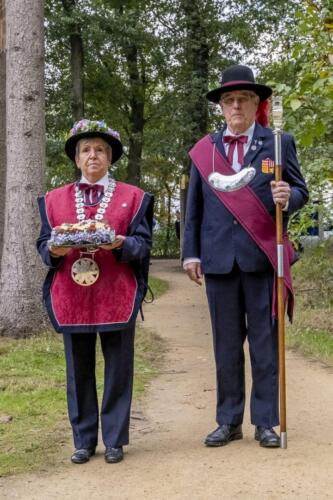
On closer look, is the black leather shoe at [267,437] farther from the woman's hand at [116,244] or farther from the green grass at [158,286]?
the green grass at [158,286]

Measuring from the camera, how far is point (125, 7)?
18984mm

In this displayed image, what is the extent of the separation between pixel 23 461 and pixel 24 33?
18.7 ft

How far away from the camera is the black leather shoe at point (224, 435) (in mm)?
4727

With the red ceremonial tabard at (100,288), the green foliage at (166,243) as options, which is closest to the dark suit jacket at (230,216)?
the red ceremonial tabard at (100,288)

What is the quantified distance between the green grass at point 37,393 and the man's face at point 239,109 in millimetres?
2257

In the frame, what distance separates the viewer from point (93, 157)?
4562 mm

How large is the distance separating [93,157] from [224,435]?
72.6 inches

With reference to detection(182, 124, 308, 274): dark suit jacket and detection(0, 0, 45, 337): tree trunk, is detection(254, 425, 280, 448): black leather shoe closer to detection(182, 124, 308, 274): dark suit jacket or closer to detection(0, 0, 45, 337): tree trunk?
detection(182, 124, 308, 274): dark suit jacket

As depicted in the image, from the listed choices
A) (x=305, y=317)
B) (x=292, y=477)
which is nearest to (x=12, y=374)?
(x=292, y=477)

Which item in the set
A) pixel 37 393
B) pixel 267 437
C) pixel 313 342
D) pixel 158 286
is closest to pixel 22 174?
pixel 37 393

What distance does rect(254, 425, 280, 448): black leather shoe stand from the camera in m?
4.61

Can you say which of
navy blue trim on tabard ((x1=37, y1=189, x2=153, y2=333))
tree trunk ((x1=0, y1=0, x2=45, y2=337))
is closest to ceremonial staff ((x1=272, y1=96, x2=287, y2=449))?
navy blue trim on tabard ((x1=37, y1=189, x2=153, y2=333))

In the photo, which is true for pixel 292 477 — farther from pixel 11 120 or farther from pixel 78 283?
pixel 11 120

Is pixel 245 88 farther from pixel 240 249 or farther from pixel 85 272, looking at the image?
pixel 85 272
